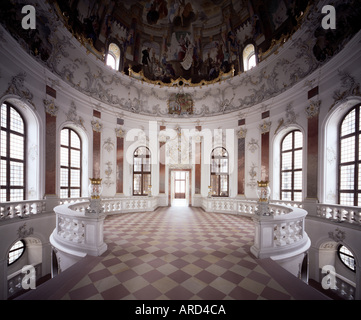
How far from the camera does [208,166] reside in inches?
477

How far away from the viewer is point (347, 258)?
6812mm

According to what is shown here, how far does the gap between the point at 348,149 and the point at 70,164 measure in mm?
12543

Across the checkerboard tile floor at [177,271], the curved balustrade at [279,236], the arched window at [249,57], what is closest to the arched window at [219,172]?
the arched window at [249,57]

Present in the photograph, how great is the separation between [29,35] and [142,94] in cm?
626

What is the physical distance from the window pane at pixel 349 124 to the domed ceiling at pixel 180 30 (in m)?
4.68

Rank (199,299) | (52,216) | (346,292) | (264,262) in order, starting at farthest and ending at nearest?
(52,216)
(346,292)
(264,262)
(199,299)

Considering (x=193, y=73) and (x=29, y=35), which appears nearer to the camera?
(x=29, y=35)

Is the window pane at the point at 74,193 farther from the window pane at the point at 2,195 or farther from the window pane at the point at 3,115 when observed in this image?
the window pane at the point at 3,115

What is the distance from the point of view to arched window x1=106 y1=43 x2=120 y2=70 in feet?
35.5

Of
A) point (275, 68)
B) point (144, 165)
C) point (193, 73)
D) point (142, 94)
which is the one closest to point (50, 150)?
point (144, 165)

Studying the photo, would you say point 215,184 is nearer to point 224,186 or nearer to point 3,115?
point 224,186

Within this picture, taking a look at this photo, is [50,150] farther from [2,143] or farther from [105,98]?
[105,98]

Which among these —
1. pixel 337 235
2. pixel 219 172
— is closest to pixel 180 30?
pixel 219 172

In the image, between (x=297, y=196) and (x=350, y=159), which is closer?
(x=350, y=159)
